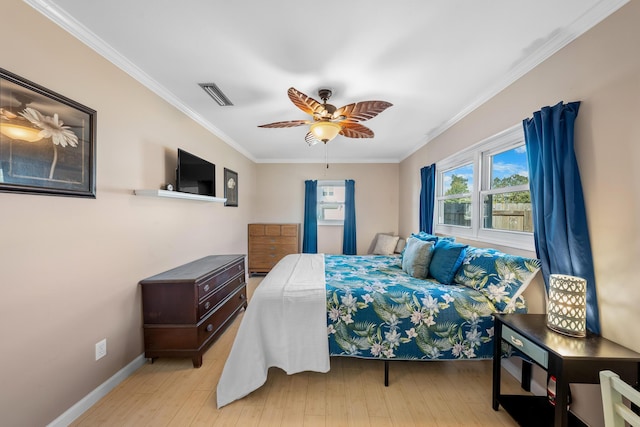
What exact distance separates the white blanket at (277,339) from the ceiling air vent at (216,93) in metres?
1.84

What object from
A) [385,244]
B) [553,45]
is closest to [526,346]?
[553,45]

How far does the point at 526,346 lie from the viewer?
4.54ft

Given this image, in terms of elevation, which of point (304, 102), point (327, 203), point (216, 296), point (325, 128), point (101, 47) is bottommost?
point (216, 296)

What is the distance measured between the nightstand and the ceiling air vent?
2870 millimetres

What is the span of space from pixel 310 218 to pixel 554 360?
4281 mm

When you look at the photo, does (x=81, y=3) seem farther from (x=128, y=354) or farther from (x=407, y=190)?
(x=407, y=190)

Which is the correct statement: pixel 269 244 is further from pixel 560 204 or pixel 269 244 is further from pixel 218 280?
pixel 560 204

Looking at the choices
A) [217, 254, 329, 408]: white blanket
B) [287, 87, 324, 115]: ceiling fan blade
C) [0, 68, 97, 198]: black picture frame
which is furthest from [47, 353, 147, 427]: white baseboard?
[287, 87, 324, 115]: ceiling fan blade

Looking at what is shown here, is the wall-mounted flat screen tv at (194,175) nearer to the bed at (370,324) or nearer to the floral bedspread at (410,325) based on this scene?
the bed at (370,324)

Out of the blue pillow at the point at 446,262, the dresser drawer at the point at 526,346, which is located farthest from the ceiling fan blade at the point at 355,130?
the dresser drawer at the point at 526,346

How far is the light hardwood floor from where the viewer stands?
1581 millimetres

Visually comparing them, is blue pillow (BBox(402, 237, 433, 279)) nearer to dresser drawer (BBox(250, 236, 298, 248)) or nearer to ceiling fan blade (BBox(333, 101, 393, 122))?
ceiling fan blade (BBox(333, 101, 393, 122))

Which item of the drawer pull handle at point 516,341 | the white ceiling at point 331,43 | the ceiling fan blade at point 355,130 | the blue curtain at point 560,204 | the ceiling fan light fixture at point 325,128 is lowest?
the drawer pull handle at point 516,341

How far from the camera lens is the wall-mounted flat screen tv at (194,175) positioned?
7.98 feet
